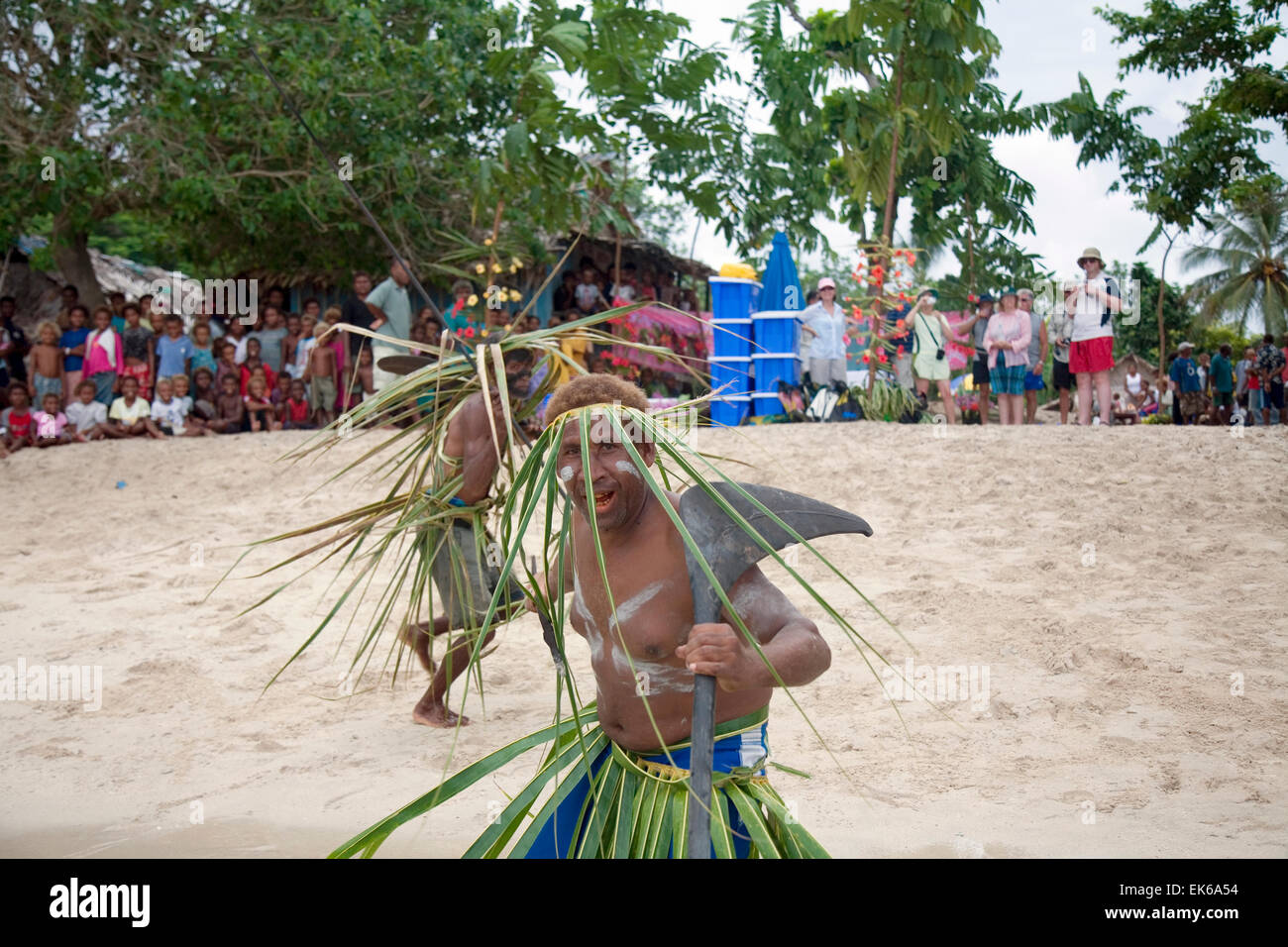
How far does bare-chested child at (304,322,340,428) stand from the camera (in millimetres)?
10078

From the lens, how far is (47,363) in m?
10.1

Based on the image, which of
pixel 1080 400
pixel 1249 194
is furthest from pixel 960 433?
pixel 1249 194

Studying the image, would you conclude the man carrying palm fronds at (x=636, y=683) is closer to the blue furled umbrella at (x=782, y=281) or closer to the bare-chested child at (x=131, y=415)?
the blue furled umbrella at (x=782, y=281)

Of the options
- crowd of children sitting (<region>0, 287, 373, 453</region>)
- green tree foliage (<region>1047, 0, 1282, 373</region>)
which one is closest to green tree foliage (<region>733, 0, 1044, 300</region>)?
green tree foliage (<region>1047, 0, 1282, 373</region>)

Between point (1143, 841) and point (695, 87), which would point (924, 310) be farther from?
point (1143, 841)

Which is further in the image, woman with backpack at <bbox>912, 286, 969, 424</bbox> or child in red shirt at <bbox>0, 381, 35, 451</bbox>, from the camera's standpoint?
child in red shirt at <bbox>0, 381, 35, 451</bbox>

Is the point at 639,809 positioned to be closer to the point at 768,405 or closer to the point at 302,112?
the point at 768,405

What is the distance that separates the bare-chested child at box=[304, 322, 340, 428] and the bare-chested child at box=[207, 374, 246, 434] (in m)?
0.65

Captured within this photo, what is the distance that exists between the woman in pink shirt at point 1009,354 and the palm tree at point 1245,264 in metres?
12.4

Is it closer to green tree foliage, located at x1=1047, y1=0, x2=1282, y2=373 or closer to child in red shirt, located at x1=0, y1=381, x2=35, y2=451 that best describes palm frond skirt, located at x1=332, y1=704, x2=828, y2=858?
child in red shirt, located at x1=0, y1=381, x2=35, y2=451

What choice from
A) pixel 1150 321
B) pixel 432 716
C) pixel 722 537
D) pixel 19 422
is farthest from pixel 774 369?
pixel 1150 321

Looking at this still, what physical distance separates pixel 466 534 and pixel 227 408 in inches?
261

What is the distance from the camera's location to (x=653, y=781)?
7.95 feet

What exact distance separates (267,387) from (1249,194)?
1411 cm
